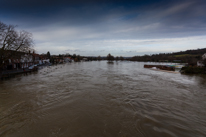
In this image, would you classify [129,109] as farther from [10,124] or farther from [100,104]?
[10,124]

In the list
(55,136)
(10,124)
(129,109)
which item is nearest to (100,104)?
(129,109)

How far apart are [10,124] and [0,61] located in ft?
55.6

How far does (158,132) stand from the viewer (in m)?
4.70

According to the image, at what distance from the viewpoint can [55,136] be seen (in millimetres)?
4348

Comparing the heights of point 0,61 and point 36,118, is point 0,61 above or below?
above

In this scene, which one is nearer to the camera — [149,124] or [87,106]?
[149,124]

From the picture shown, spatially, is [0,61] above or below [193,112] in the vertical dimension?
above

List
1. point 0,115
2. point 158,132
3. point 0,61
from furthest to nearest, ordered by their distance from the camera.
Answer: point 0,61 < point 0,115 < point 158,132

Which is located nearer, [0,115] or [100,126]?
[100,126]

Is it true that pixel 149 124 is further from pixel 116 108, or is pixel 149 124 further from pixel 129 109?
pixel 116 108

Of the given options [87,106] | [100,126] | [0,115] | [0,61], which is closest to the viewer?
[100,126]

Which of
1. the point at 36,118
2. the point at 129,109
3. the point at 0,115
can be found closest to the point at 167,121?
the point at 129,109

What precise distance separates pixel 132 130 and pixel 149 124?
116cm

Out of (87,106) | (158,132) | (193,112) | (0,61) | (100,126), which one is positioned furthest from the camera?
(0,61)
